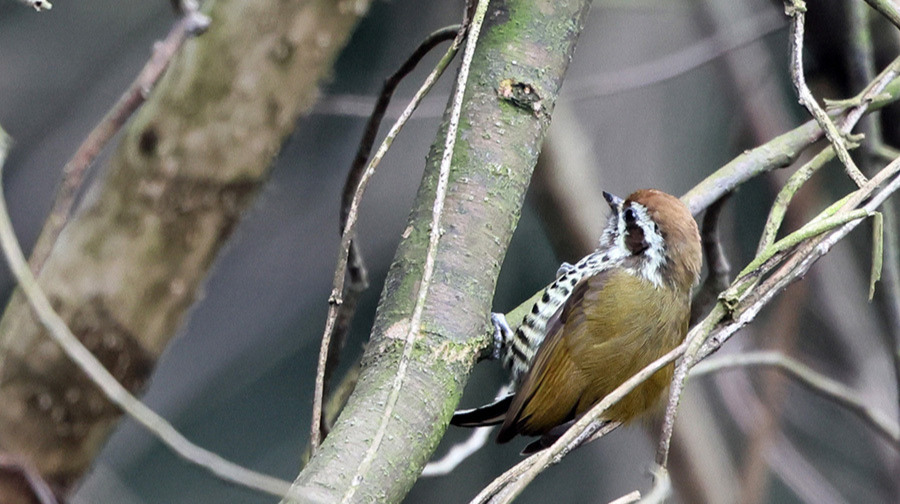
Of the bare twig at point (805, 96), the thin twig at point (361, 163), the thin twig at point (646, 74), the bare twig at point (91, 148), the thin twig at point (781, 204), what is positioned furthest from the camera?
the thin twig at point (646, 74)

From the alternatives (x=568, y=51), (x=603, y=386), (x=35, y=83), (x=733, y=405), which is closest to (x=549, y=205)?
(x=733, y=405)

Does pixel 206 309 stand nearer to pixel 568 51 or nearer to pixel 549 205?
pixel 549 205

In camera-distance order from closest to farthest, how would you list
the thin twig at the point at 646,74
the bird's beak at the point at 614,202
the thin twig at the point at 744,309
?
1. the thin twig at the point at 744,309
2. the bird's beak at the point at 614,202
3. the thin twig at the point at 646,74

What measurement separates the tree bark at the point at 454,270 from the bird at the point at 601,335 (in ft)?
1.60

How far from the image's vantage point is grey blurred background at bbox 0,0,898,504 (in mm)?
4102

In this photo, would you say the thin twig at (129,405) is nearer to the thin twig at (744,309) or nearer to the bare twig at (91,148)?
the bare twig at (91,148)

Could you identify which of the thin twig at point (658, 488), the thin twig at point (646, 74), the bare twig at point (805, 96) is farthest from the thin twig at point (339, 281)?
the thin twig at point (646, 74)

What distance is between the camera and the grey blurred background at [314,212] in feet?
13.5

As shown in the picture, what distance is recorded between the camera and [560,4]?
63.9 inches

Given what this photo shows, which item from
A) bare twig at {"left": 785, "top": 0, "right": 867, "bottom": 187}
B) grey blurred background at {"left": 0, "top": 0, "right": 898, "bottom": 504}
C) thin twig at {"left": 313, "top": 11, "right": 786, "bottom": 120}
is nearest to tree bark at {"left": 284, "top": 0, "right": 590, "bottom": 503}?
bare twig at {"left": 785, "top": 0, "right": 867, "bottom": 187}

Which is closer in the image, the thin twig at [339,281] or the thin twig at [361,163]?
the thin twig at [339,281]

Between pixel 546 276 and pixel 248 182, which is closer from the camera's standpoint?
pixel 248 182

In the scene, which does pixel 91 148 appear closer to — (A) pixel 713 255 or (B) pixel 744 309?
(B) pixel 744 309

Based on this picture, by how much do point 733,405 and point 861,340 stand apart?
609 mm
